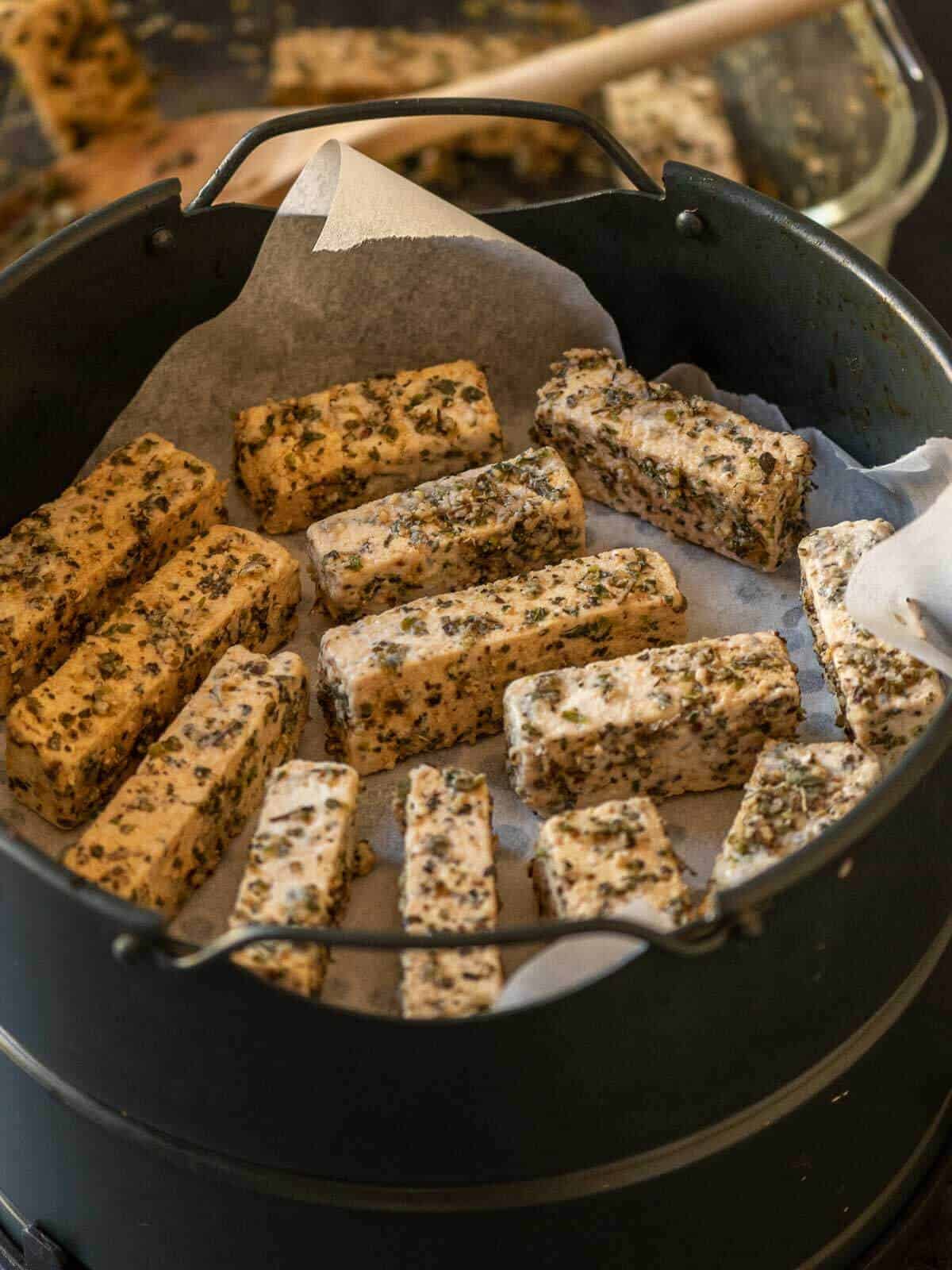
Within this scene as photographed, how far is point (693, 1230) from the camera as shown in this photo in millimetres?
1929

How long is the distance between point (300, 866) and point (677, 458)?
90cm

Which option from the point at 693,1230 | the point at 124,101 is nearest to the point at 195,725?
the point at 693,1230

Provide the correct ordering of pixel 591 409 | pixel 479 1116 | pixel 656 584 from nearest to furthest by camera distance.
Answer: pixel 479 1116 → pixel 656 584 → pixel 591 409

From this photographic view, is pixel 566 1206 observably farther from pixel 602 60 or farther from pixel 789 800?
pixel 602 60

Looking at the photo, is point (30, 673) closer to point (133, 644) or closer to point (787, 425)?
point (133, 644)

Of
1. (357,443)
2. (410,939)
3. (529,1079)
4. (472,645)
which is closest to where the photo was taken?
(410,939)

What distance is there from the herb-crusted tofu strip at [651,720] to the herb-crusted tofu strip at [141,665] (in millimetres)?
428

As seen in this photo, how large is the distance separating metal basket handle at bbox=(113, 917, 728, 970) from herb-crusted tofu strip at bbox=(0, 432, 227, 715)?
2.78ft

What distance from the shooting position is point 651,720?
2.15 meters

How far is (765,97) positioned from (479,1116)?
3132 millimetres

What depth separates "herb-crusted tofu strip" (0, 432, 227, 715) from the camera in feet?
7.61

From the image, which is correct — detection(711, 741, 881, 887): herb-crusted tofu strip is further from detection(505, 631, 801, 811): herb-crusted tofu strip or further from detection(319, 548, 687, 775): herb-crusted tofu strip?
detection(319, 548, 687, 775): herb-crusted tofu strip

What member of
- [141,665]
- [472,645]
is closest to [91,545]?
[141,665]

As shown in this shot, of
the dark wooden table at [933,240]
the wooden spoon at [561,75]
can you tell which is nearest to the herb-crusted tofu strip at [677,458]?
the wooden spoon at [561,75]
